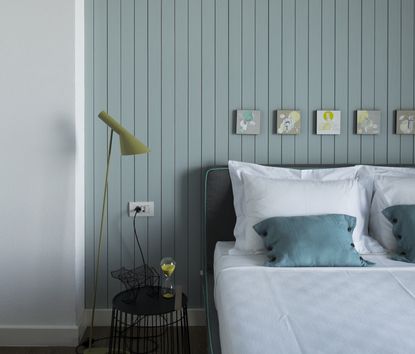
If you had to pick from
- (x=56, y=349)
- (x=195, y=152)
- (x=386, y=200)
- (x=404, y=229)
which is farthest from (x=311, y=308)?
(x=56, y=349)

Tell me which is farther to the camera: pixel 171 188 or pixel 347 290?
pixel 171 188

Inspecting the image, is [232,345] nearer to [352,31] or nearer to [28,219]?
[28,219]

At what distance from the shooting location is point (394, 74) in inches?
101

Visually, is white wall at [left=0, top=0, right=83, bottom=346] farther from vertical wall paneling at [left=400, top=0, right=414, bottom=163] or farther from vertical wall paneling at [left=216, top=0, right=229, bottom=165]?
vertical wall paneling at [left=400, top=0, right=414, bottom=163]

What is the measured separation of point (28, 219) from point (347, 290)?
1.75 metres

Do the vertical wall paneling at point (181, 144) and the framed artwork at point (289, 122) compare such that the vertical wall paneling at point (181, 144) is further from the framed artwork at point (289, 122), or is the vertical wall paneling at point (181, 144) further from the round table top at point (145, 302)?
the framed artwork at point (289, 122)

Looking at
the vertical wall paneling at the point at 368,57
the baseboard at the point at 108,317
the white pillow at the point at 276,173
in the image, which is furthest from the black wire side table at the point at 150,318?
the vertical wall paneling at the point at 368,57

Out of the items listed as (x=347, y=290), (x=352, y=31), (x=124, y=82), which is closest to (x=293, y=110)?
→ (x=352, y=31)

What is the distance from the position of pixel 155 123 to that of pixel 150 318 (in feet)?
4.08

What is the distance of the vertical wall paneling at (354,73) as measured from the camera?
2543 millimetres

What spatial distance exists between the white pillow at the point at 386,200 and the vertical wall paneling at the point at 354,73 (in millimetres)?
335

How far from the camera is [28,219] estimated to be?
7.55 ft

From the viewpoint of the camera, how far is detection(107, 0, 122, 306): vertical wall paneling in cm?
248

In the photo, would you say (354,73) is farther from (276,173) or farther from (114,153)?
(114,153)
